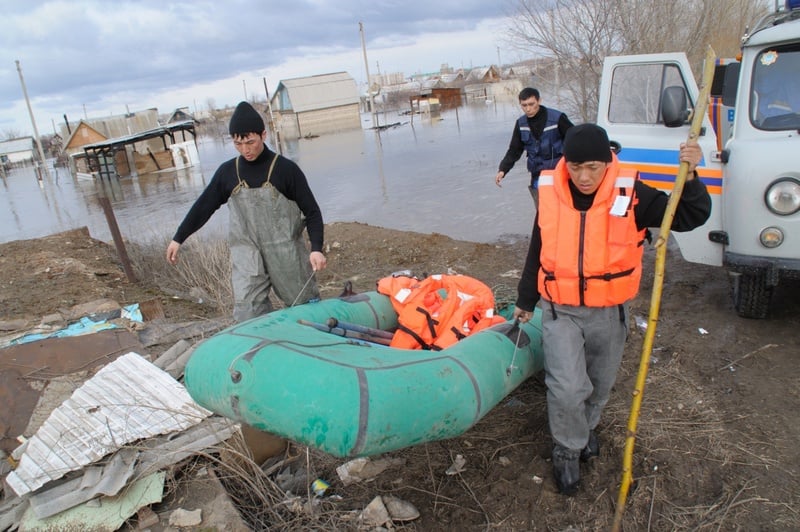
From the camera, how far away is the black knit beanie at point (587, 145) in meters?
2.40

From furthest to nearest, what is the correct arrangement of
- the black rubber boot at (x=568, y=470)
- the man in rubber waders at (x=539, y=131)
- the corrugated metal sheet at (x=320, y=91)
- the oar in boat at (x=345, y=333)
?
the corrugated metal sheet at (x=320, y=91) → the man in rubber waders at (x=539, y=131) → the oar in boat at (x=345, y=333) → the black rubber boot at (x=568, y=470)

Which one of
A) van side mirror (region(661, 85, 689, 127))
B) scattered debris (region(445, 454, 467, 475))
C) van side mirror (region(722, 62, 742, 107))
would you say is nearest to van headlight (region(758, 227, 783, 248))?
van side mirror (region(661, 85, 689, 127))

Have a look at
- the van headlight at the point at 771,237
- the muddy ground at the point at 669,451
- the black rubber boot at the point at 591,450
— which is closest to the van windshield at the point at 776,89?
the van headlight at the point at 771,237

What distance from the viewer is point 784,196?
3.61m

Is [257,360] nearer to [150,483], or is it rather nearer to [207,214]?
[150,483]

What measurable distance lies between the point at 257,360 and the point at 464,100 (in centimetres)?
6433

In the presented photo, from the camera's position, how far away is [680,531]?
2.52 metres

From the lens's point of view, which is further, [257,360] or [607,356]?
[607,356]

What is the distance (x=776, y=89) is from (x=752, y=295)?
1592 millimetres

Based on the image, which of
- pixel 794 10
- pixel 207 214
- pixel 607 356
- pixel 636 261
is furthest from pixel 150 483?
pixel 794 10

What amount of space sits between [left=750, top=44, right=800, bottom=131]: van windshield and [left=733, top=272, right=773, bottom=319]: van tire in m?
1.17

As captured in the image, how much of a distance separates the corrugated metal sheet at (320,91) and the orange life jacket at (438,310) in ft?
159

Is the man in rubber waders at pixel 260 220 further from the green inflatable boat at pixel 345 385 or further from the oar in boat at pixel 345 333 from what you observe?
the green inflatable boat at pixel 345 385

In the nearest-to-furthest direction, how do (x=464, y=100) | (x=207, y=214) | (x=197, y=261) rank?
(x=207, y=214)
(x=197, y=261)
(x=464, y=100)
